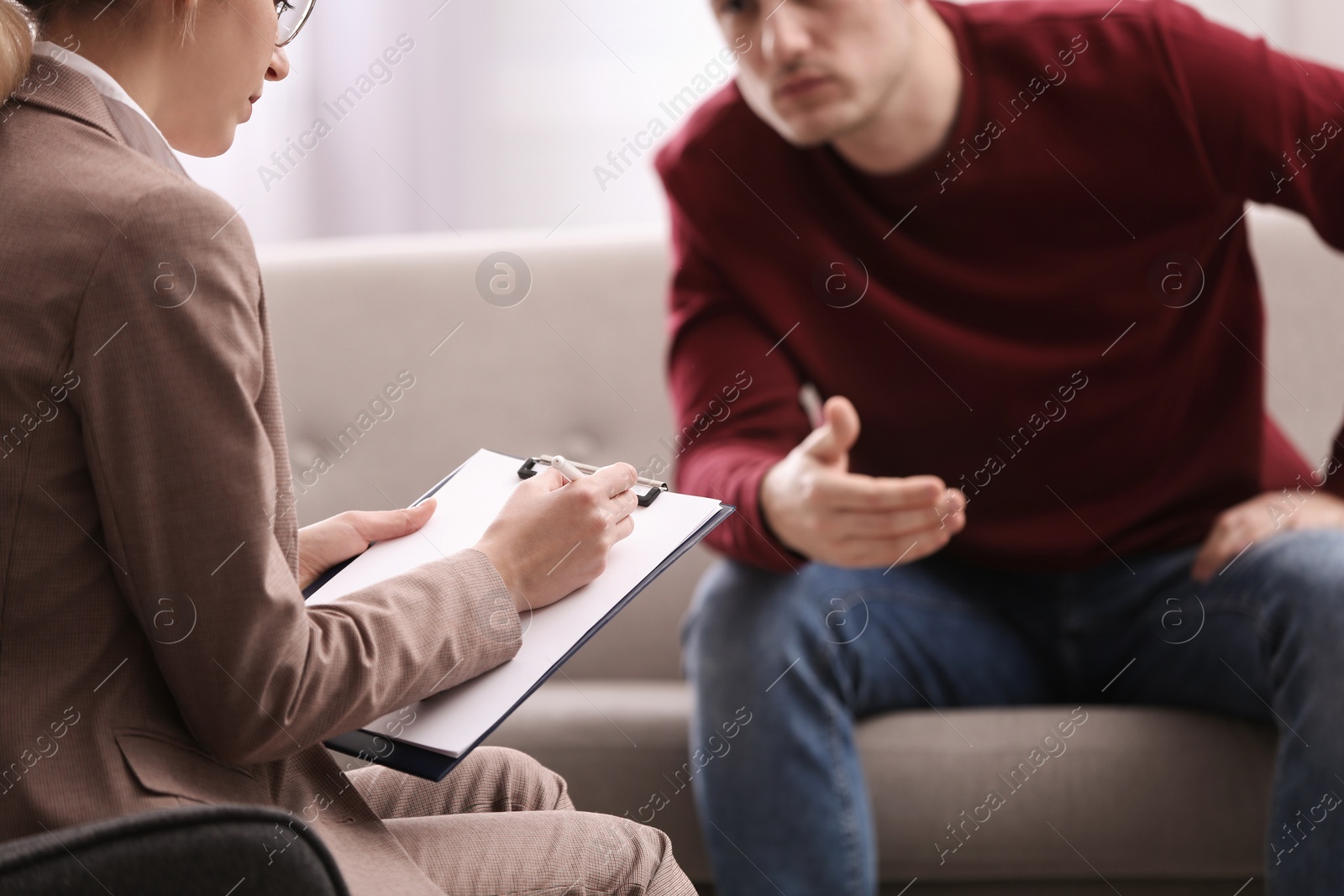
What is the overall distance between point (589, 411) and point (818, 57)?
0.59m

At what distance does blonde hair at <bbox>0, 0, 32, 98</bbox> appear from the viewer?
61 centimetres

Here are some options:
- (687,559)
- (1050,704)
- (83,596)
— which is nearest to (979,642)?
(1050,704)

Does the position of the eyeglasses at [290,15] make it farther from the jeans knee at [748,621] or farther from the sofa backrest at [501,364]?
the sofa backrest at [501,364]

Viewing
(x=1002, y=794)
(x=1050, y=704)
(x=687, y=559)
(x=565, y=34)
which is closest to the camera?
(x=1002, y=794)

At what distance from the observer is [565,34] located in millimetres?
2088

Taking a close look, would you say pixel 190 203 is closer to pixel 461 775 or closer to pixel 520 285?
pixel 461 775

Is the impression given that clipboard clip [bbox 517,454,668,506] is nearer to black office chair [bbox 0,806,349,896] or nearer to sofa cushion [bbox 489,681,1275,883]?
black office chair [bbox 0,806,349,896]

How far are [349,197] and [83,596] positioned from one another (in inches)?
66.2

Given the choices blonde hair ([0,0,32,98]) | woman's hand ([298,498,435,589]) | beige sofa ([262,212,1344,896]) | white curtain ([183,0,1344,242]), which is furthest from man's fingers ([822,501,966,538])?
white curtain ([183,0,1344,242])

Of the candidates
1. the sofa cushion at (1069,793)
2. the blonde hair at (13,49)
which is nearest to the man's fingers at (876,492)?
the sofa cushion at (1069,793)

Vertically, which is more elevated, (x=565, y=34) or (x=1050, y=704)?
(x=565, y=34)

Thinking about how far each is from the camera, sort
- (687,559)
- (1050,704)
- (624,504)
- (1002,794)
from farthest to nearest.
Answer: (687,559), (1050,704), (1002,794), (624,504)

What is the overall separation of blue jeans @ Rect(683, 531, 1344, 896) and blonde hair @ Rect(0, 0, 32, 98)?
82cm

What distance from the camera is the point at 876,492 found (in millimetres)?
1099
